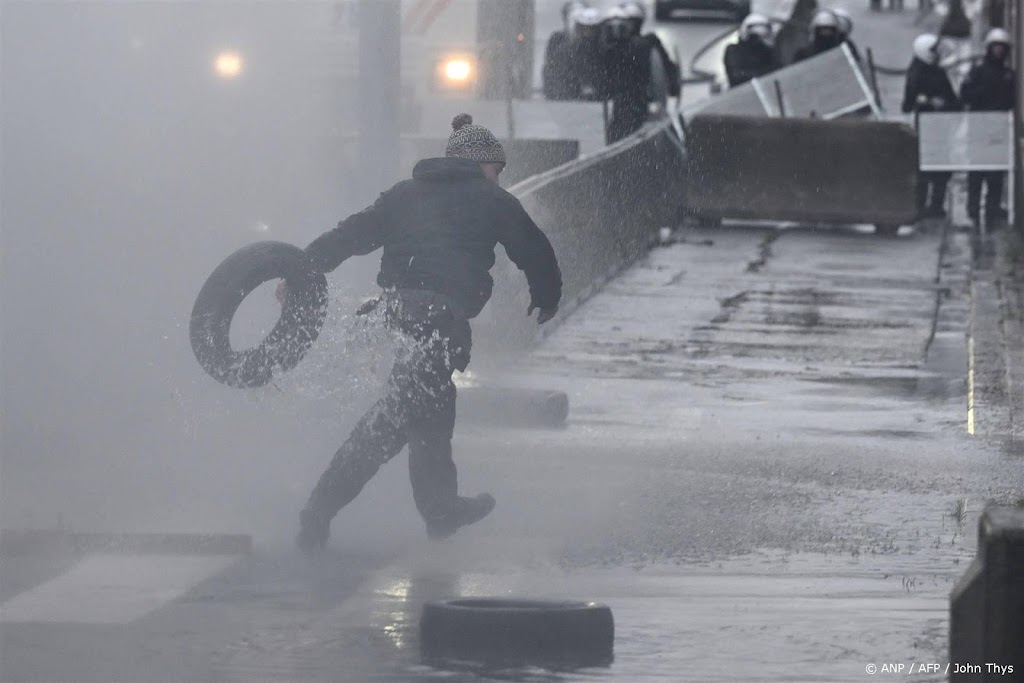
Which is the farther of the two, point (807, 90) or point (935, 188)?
point (807, 90)

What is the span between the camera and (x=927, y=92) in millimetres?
21250

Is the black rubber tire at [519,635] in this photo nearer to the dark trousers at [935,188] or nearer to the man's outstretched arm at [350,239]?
the man's outstretched arm at [350,239]

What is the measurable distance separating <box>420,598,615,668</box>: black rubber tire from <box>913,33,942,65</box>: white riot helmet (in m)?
15.3

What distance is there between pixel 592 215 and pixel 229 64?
3.36 m

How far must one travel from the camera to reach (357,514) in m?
8.46

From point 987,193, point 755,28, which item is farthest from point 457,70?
point 987,193

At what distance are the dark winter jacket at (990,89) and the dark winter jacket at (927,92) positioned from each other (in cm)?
16

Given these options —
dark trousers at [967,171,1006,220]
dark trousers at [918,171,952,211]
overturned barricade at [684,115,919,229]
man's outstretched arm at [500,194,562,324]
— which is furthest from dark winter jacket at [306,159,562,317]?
dark trousers at [918,171,952,211]

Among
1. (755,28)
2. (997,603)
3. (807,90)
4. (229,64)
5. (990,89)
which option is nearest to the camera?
(997,603)

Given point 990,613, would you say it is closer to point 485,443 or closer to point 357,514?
point 357,514

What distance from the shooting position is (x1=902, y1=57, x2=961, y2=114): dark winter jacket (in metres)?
21.2

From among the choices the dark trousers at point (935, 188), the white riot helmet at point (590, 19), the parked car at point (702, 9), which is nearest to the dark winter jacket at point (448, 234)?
the dark trousers at point (935, 188)

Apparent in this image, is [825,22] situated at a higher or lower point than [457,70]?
higher

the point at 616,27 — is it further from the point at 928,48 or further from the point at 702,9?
the point at 702,9
